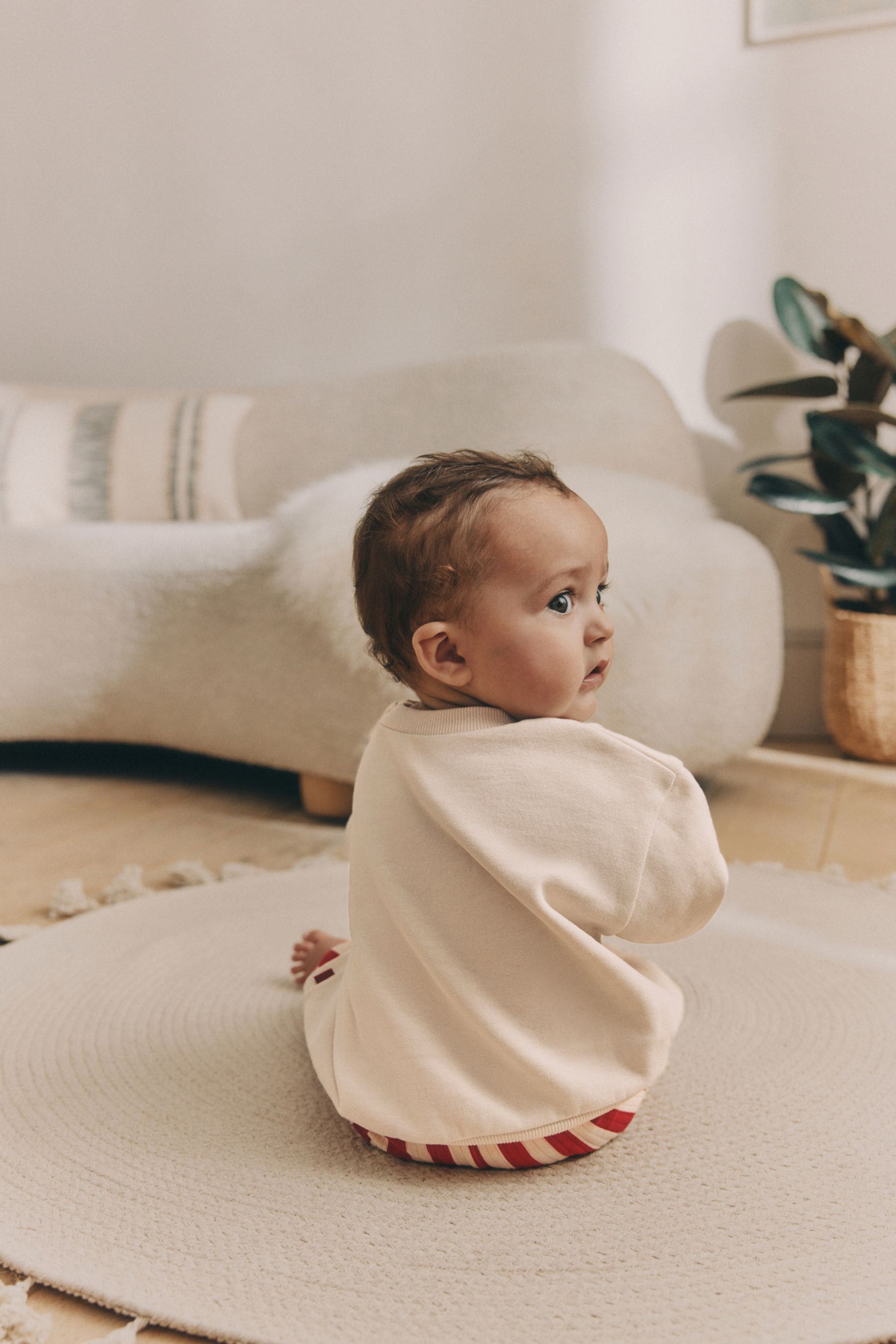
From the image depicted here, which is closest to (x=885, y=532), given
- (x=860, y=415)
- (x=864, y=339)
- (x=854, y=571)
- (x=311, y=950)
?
(x=854, y=571)

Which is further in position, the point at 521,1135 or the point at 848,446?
the point at 848,446

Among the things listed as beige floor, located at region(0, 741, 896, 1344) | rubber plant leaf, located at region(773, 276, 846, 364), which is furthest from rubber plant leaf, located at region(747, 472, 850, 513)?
beige floor, located at region(0, 741, 896, 1344)

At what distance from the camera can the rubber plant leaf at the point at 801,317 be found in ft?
6.29

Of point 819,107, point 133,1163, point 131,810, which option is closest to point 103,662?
point 131,810

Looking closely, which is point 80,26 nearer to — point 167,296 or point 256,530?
point 167,296

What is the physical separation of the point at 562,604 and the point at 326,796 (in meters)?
0.95

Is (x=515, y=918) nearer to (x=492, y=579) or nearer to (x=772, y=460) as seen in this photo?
(x=492, y=579)

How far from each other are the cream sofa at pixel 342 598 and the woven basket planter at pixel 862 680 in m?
0.20

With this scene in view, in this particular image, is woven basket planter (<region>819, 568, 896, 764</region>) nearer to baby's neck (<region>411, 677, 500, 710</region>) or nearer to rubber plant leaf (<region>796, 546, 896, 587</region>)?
rubber plant leaf (<region>796, 546, 896, 587</region>)

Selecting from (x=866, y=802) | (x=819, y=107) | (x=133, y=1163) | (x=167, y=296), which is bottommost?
(x=866, y=802)

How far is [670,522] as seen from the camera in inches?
58.7

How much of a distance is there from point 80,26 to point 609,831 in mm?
2706

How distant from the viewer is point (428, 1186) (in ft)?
2.36

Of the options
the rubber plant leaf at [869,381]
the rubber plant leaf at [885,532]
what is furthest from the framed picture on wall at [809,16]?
the rubber plant leaf at [885,532]
